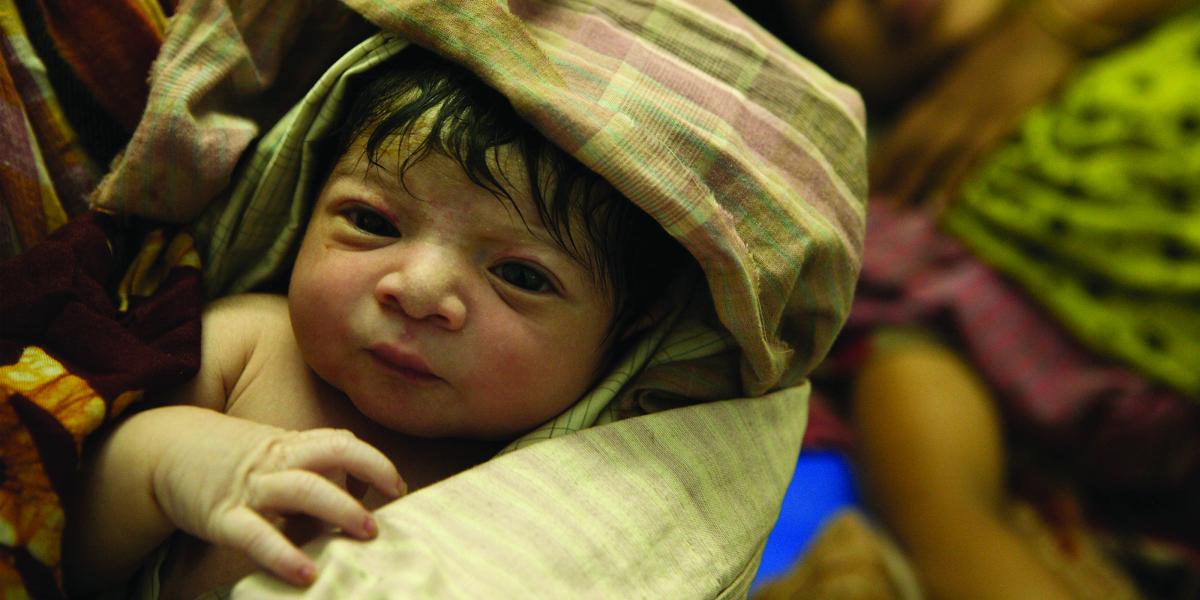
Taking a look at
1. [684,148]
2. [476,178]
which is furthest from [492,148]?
[684,148]

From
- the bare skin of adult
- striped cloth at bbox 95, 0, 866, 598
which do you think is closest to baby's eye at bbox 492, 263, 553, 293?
striped cloth at bbox 95, 0, 866, 598

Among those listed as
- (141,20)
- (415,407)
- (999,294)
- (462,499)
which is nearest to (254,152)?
(141,20)

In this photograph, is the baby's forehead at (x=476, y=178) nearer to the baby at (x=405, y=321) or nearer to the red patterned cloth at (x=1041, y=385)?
the baby at (x=405, y=321)

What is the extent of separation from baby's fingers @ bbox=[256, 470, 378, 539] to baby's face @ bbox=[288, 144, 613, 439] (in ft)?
0.48

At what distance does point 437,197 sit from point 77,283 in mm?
253

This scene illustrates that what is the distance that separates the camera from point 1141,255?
A: 141cm

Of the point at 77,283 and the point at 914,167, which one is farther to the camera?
the point at 914,167

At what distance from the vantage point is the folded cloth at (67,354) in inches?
23.1

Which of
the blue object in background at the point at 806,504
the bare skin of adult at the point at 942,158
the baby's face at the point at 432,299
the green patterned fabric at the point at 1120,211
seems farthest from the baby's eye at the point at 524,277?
the green patterned fabric at the point at 1120,211

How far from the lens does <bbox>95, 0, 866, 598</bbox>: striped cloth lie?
63cm

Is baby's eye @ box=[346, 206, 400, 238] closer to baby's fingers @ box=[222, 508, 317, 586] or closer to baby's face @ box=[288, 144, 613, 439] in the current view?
baby's face @ box=[288, 144, 613, 439]

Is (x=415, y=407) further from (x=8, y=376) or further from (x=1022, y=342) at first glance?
(x=1022, y=342)

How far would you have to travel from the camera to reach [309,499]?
0.57m

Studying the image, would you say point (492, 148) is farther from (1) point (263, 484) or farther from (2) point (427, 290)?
(1) point (263, 484)
